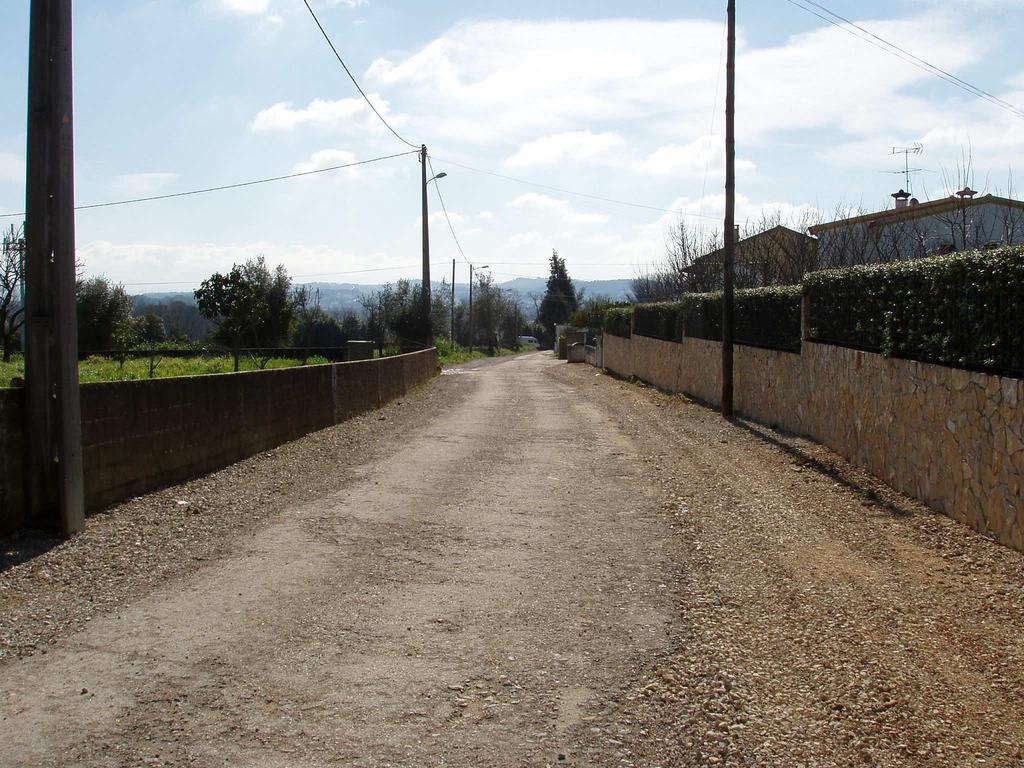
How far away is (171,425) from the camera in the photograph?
399 inches

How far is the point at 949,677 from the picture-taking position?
482cm

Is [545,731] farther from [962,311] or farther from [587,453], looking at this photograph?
[587,453]

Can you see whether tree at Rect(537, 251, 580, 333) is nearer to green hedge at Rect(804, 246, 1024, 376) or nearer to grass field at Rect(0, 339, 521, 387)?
grass field at Rect(0, 339, 521, 387)

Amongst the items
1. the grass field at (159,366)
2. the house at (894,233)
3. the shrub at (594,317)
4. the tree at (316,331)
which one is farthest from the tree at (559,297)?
the house at (894,233)

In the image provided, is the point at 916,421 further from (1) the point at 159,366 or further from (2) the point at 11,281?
(2) the point at 11,281

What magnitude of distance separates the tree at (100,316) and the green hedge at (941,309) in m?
50.8

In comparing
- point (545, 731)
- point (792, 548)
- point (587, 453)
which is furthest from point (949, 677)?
point (587, 453)

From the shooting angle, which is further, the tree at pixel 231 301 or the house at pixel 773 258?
the tree at pixel 231 301

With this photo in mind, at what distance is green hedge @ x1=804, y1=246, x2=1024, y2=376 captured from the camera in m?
7.82

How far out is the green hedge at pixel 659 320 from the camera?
1061 inches

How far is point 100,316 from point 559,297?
61.3 meters

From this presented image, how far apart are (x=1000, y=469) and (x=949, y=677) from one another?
3381 mm

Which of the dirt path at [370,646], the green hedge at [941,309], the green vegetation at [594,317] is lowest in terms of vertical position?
the dirt path at [370,646]

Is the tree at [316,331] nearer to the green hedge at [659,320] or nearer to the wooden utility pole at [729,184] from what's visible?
the green hedge at [659,320]
